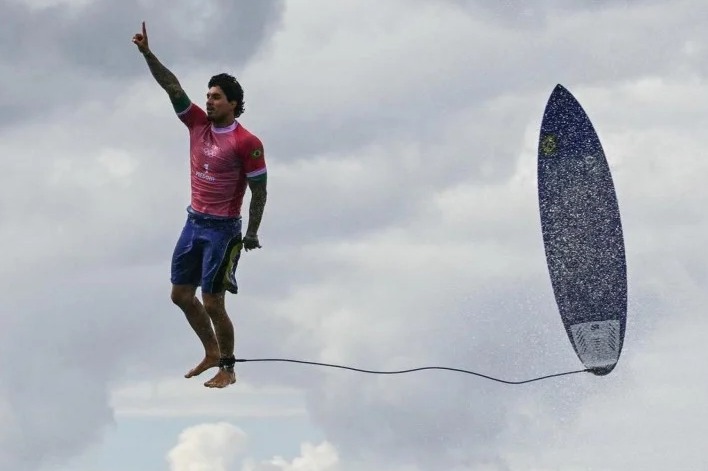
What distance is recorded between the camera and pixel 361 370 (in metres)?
17.3

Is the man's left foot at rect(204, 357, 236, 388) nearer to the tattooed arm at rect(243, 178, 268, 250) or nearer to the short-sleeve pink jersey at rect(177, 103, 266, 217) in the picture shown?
the tattooed arm at rect(243, 178, 268, 250)

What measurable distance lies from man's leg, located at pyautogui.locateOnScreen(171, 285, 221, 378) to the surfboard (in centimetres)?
696

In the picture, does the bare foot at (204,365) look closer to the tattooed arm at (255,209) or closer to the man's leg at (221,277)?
the man's leg at (221,277)

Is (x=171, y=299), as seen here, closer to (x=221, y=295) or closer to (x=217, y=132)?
(x=221, y=295)

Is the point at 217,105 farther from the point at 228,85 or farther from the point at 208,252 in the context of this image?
the point at 208,252

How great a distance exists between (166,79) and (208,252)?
8.39 feet

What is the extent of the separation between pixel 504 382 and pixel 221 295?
462 centimetres

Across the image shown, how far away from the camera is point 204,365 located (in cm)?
1781

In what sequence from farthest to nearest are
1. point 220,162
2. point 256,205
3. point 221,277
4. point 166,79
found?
point 221,277
point 166,79
point 256,205
point 220,162

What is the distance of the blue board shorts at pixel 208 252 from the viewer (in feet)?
56.4

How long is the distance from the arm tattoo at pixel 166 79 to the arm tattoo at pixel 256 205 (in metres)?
1.77

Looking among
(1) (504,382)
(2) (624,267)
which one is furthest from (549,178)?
(1) (504,382)

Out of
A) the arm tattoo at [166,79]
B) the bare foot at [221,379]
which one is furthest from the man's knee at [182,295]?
the arm tattoo at [166,79]

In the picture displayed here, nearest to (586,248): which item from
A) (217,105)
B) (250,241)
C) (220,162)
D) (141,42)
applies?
(250,241)
